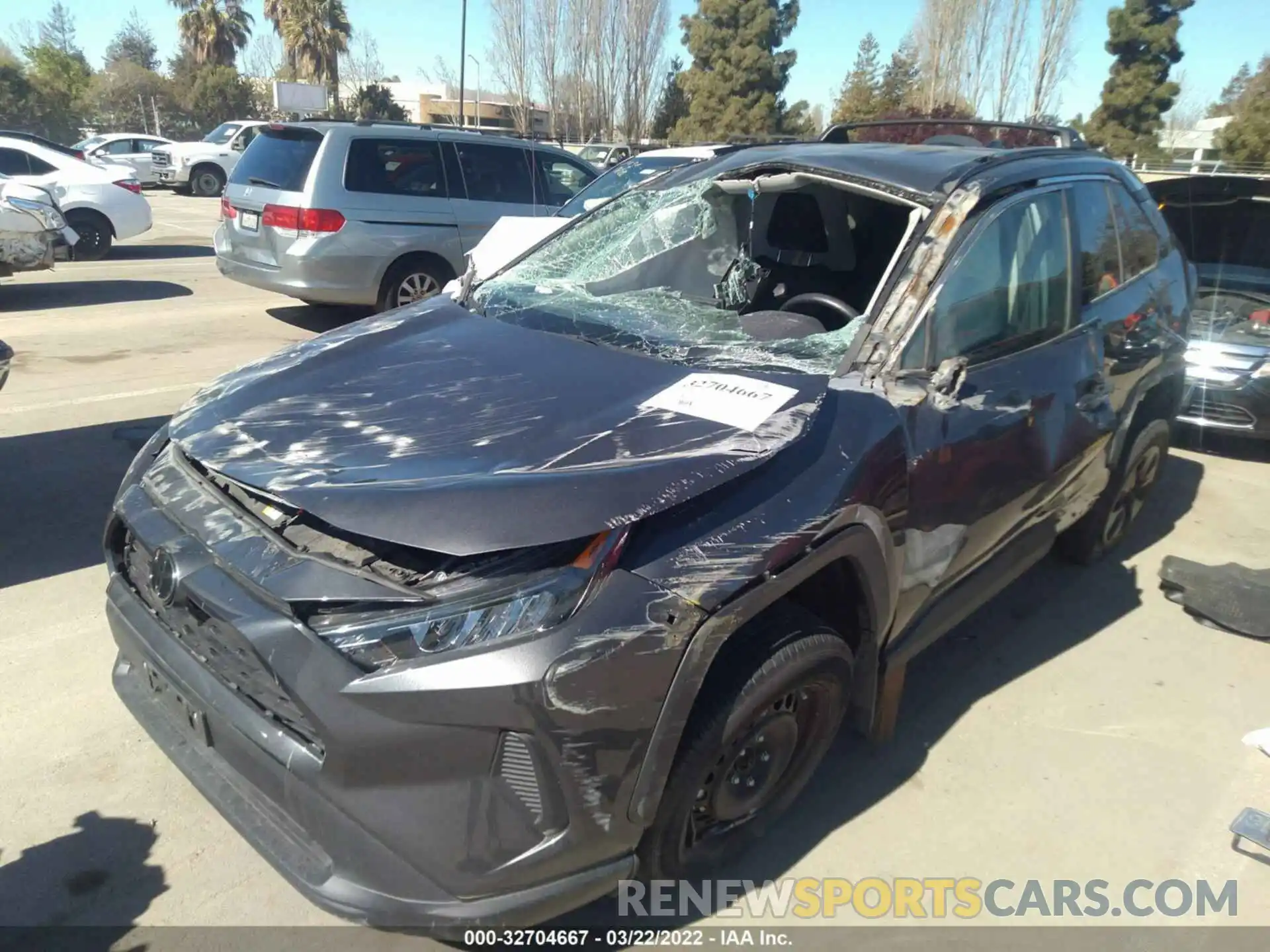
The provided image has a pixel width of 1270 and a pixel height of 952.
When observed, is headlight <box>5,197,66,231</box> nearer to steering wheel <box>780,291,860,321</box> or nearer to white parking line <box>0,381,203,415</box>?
white parking line <box>0,381,203,415</box>

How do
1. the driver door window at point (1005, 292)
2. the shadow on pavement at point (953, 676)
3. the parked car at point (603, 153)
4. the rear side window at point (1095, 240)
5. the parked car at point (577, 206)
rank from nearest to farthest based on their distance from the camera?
the shadow on pavement at point (953, 676), the driver door window at point (1005, 292), the rear side window at point (1095, 240), the parked car at point (577, 206), the parked car at point (603, 153)

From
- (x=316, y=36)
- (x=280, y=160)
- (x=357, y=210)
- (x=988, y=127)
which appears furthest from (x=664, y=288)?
(x=316, y=36)

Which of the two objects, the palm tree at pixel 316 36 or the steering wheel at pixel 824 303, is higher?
the palm tree at pixel 316 36

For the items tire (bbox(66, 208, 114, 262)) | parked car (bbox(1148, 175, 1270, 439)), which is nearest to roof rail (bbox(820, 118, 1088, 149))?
parked car (bbox(1148, 175, 1270, 439))

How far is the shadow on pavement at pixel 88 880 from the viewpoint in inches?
88.4

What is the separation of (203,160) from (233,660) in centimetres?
2489

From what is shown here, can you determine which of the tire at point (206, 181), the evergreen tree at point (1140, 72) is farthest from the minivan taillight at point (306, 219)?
the evergreen tree at point (1140, 72)

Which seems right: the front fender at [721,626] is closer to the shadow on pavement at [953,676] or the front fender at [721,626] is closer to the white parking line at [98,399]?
the shadow on pavement at [953,676]

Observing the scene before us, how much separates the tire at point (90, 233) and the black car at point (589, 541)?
1119 centimetres

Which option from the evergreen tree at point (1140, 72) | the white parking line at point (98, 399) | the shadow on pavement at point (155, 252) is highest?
the evergreen tree at point (1140, 72)

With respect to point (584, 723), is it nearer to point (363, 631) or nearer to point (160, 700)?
point (363, 631)

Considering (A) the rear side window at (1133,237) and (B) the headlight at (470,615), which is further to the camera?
(A) the rear side window at (1133,237)

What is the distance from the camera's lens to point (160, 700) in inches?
90.6

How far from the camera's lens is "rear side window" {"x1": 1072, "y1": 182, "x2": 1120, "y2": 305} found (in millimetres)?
3553
